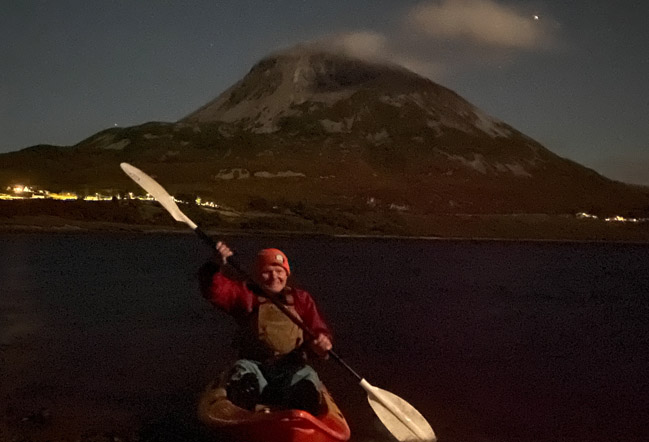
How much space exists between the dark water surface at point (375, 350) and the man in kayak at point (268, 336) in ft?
8.09

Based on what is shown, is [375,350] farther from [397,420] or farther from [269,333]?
[269,333]

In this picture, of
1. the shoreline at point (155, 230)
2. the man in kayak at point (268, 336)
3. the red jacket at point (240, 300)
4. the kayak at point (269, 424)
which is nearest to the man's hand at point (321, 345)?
the man in kayak at point (268, 336)

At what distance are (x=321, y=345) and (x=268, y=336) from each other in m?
0.68

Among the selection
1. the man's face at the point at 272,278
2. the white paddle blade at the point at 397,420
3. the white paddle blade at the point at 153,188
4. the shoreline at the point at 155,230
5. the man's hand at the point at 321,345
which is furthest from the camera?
the shoreline at the point at 155,230

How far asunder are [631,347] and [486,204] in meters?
151

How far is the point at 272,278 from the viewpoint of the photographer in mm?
9125

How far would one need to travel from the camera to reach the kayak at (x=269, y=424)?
25.6 ft

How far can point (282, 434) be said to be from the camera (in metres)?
7.81

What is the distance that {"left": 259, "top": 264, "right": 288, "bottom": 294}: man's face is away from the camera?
9102 millimetres

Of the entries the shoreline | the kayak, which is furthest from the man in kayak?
the shoreline

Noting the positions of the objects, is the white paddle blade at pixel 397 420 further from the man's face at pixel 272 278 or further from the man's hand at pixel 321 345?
the man's face at pixel 272 278

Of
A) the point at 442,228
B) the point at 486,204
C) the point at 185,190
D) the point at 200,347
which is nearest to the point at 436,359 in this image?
the point at 200,347

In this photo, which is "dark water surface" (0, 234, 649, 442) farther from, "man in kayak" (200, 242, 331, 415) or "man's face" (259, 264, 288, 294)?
"man's face" (259, 264, 288, 294)

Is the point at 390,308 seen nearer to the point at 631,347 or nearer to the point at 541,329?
the point at 541,329
